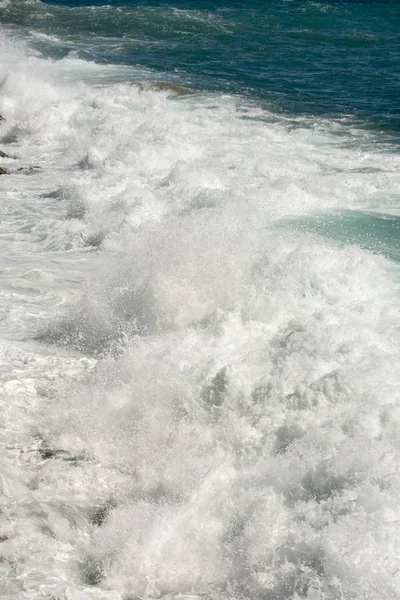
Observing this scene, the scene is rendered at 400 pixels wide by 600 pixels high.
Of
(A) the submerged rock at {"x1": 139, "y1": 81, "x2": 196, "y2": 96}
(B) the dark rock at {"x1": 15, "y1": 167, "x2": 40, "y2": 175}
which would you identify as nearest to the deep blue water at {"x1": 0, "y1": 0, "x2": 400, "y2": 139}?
(A) the submerged rock at {"x1": 139, "y1": 81, "x2": 196, "y2": 96}

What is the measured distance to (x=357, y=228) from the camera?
1305cm

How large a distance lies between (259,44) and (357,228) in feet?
69.1

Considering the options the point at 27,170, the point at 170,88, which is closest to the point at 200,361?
the point at 27,170

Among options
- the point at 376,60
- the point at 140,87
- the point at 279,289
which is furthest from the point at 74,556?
the point at 376,60

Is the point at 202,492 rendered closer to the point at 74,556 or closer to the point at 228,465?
the point at 228,465

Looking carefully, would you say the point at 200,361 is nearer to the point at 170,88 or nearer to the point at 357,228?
the point at 357,228

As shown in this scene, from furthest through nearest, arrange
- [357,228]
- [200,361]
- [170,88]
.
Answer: [170,88] < [357,228] < [200,361]

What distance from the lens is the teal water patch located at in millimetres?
12406

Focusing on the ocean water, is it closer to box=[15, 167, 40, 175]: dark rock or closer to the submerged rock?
box=[15, 167, 40, 175]: dark rock

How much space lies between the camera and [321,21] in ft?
119

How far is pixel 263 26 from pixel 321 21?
2817 mm

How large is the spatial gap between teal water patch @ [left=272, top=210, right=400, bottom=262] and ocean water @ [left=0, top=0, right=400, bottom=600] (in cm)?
5

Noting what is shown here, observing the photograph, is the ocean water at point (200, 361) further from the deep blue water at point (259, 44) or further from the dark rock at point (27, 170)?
the deep blue water at point (259, 44)

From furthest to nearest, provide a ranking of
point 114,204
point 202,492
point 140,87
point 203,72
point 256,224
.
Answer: point 203,72 < point 140,87 < point 114,204 < point 256,224 < point 202,492
